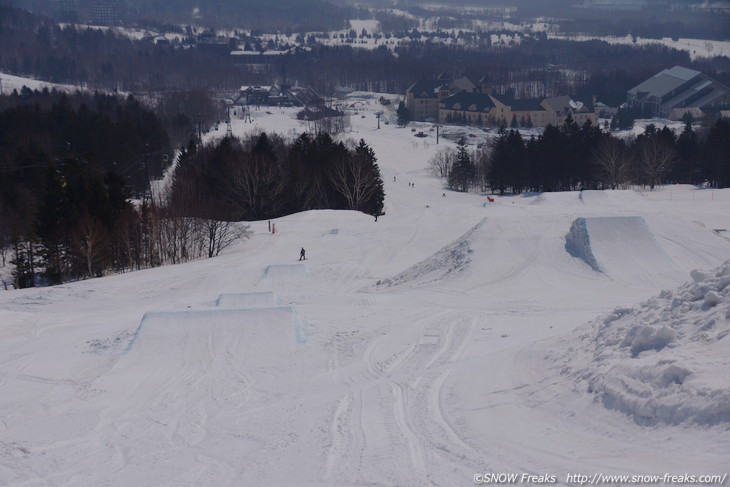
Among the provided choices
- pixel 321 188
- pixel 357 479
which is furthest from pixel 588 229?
pixel 321 188

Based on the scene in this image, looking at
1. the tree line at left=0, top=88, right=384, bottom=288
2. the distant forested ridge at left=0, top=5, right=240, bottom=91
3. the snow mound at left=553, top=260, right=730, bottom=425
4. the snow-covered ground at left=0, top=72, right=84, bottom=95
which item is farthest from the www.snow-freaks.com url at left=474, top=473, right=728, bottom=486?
the distant forested ridge at left=0, top=5, right=240, bottom=91

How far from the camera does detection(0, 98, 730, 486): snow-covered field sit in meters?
8.41

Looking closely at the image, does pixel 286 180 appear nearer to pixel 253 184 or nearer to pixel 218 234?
pixel 253 184

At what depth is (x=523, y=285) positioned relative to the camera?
67.5 feet

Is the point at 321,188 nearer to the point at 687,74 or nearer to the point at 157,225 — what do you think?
the point at 157,225

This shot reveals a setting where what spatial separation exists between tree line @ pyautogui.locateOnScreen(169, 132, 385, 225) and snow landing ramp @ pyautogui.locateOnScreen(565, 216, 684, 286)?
22066 millimetres

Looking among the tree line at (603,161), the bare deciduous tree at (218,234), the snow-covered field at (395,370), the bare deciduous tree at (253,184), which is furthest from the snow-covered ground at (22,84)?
the snow-covered field at (395,370)

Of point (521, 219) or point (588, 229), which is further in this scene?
point (521, 219)

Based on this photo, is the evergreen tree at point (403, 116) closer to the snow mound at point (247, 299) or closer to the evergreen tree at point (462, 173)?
the evergreen tree at point (462, 173)

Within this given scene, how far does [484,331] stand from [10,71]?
453 ft

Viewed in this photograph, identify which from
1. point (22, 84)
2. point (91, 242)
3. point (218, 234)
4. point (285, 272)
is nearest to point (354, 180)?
point (218, 234)

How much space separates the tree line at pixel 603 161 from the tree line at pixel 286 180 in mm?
12476

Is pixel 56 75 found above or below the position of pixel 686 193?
above

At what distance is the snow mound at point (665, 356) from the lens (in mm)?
8125
